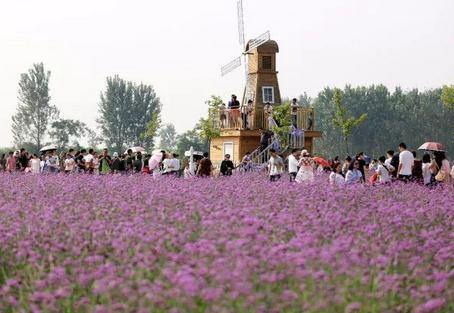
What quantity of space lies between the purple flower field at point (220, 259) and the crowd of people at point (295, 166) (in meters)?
7.66

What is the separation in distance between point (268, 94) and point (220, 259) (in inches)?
1817

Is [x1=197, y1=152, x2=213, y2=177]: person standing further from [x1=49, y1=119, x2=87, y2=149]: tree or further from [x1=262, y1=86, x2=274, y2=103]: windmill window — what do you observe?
[x1=49, y1=119, x2=87, y2=149]: tree

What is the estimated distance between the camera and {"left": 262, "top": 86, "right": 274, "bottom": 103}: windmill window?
5159cm

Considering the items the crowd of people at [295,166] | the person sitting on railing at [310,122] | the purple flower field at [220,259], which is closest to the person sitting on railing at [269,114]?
the person sitting on railing at [310,122]

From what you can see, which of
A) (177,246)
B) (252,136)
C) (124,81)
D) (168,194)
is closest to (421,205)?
(168,194)

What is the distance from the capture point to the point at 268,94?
51844 millimetres

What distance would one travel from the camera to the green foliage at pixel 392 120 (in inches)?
4136

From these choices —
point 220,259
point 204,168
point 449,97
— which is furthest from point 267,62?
point 220,259

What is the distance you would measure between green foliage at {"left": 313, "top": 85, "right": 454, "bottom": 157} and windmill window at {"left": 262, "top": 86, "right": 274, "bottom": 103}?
53.2 metres

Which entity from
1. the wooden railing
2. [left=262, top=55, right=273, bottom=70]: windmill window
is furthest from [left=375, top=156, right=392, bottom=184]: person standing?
[left=262, top=55, right=273, bottom=70]: windmill window

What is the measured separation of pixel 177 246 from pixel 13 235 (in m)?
1.58

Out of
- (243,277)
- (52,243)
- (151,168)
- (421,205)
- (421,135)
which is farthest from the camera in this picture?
(421,135)

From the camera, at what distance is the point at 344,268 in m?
6.05

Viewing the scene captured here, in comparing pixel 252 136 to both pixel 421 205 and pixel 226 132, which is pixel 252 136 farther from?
pixel 421 205
